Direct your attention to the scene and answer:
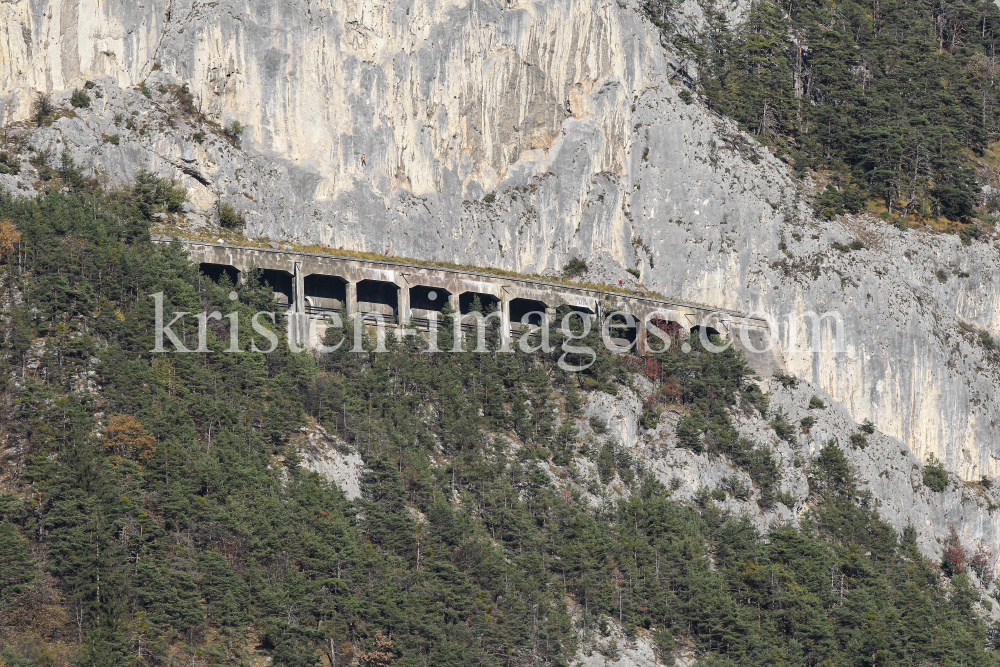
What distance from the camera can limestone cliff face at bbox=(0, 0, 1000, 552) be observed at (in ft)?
314

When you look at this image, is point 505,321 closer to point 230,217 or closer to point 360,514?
point 230,217

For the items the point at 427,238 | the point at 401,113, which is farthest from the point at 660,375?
the point at 401,113

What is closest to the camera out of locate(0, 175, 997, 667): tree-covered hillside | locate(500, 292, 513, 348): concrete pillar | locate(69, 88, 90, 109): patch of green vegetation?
locate(0, 175, 997, 667): tree-covered hillside

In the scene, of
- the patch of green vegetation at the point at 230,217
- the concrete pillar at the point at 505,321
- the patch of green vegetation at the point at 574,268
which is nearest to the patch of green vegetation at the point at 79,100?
the patch of green vegetation at the point at 230,217

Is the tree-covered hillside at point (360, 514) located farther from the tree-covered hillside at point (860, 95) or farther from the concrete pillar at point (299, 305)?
the tree-covered hillside at point (860, 95)

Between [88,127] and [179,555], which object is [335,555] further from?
[88,127]

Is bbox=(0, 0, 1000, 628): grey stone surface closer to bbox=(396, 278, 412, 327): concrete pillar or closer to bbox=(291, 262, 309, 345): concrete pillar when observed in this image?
bbox=(396, 278, 412, 327): concrete pillar

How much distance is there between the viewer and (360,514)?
261 ft

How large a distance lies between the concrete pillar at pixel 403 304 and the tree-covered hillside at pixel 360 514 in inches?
140

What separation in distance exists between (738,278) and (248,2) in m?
37.0

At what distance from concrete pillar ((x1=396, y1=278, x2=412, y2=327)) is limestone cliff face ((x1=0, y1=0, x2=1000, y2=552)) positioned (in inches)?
124

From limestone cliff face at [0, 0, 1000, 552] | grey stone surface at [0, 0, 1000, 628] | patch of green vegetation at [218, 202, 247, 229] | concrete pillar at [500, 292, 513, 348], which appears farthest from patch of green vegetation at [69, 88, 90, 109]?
concrete pillar at [500, 292, 513, 348]

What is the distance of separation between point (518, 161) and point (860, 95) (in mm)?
31410

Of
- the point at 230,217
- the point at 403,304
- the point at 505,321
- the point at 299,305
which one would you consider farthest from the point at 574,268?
the point at 230,217
